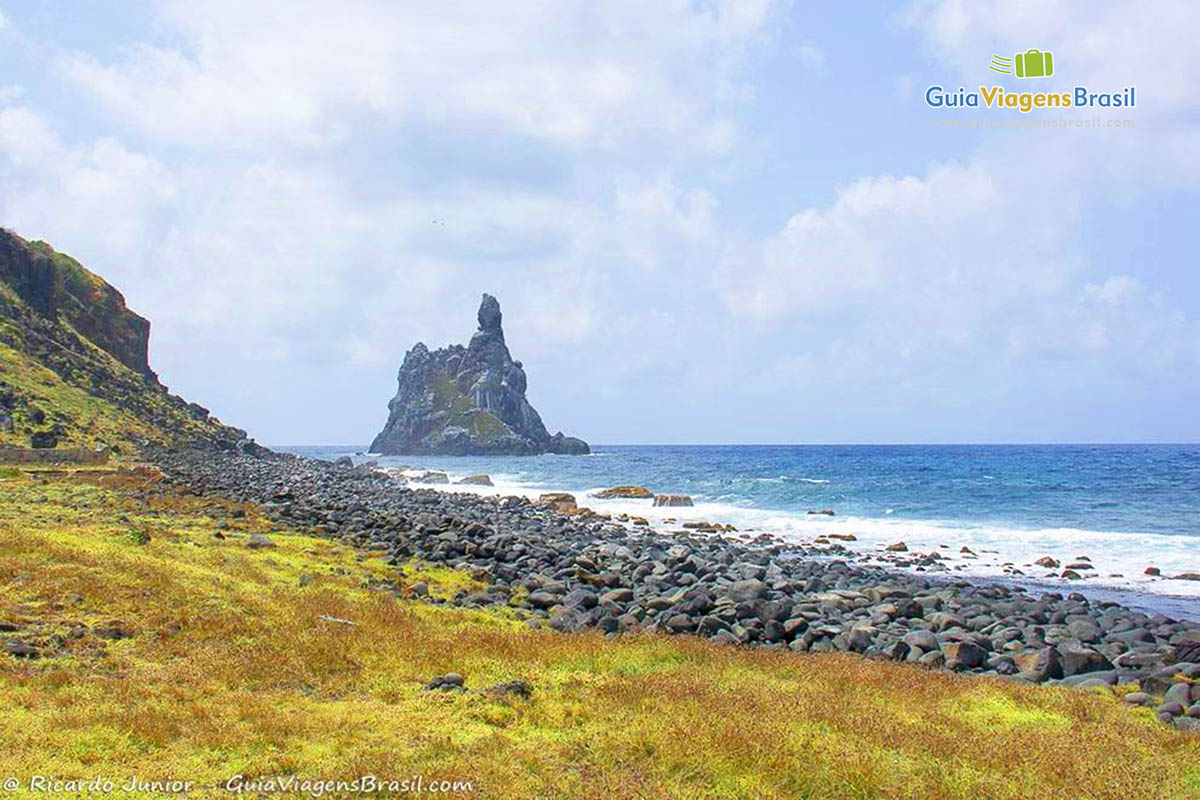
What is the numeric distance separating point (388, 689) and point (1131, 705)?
12.5 metres

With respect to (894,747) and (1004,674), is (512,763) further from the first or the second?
(1004,674)

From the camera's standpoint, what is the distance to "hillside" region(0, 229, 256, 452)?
60.9 metres

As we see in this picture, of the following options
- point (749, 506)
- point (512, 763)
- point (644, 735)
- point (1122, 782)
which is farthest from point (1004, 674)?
point (749, 506)

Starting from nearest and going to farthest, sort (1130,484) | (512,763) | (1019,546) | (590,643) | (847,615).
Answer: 1. (512,763)
2. (590,643)
3. (847,615)
4. (1019,546)
5. (1130,484)

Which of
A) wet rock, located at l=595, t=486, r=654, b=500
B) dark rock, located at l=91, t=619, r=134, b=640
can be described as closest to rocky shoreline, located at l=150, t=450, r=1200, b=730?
dark rock, located at l=91, t=619, r=134, b=640

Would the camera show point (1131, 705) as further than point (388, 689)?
Yes

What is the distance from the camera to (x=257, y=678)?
11422mm

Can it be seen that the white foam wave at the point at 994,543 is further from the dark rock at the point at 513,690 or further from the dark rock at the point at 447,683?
the dark rock at the point at 447,683

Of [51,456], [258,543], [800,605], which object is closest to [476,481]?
[51,456]

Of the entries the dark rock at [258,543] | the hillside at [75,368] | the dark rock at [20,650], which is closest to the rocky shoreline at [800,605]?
the dark rock at [258,543]

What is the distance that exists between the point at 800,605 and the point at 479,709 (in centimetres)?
1325

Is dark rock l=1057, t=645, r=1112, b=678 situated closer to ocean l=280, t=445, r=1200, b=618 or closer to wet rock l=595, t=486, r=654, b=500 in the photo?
ocean l=280, t=445, r=1200, b=618

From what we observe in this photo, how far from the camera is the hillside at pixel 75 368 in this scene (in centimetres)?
6091

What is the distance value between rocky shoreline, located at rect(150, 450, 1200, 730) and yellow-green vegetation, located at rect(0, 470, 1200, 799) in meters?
2.62
